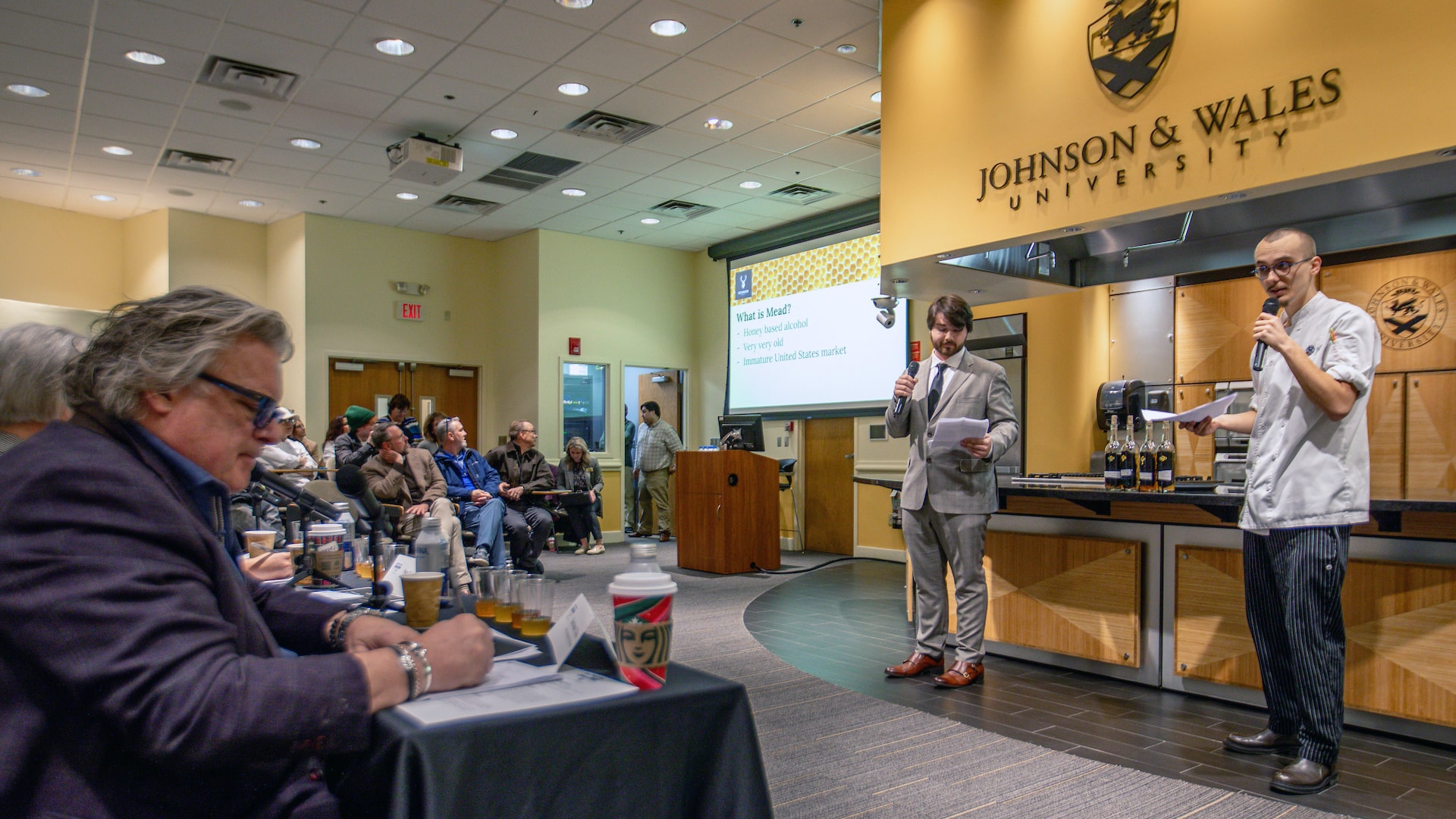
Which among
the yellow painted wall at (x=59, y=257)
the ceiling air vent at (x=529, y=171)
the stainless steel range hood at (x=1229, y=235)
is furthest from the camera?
the yellow painted wall at (x=59, y=257)

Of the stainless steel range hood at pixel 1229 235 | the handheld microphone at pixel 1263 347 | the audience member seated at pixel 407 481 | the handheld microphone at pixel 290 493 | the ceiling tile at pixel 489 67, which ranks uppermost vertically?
the ceiling tile at pixel 489 67

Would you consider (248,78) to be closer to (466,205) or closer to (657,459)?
(466,205)

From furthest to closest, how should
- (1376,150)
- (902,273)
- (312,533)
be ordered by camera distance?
(902,273)
(1376,150)
(312,533)

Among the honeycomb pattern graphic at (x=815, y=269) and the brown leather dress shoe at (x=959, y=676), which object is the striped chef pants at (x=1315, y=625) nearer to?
the brown leather dress shoe at (x=959, y=676)

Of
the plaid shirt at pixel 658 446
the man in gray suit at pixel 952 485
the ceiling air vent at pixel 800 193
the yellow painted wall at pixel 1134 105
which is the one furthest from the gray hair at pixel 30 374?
the plaid shirt at pixel 658 446

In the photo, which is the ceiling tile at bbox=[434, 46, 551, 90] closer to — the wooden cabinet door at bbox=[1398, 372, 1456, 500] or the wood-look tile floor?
the wood-look tile floor

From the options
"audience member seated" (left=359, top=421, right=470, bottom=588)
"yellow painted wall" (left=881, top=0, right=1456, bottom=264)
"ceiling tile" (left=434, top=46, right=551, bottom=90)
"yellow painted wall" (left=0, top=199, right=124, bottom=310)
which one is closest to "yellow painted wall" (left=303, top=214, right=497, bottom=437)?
"yellow painted wall" (left=0, top=199, right=124, bottom=310)

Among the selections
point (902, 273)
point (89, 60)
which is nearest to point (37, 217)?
point (89, 60)

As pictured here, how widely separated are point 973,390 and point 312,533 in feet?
8.70

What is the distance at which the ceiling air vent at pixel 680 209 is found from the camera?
Result: 9.00m

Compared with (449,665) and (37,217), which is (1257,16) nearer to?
(449,665)

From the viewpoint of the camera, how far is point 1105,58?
3.97m

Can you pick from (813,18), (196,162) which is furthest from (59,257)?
(813,18)

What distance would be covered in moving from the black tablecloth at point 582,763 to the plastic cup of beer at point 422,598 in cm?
49
